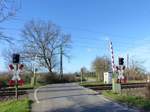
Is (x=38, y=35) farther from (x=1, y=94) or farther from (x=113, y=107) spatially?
(x=113, y=107)

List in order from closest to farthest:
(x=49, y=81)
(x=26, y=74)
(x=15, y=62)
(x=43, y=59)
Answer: (x=15, y=62) < (x=49, y=81) < (x=26, y=74) < (x=43, y=59)

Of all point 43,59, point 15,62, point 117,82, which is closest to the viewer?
point 15,62

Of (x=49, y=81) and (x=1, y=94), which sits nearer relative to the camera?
(x=1, y=94)

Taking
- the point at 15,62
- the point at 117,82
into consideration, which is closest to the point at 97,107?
the point at 15,62

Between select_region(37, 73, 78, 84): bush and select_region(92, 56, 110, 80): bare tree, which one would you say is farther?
select_region(92, 56, 110, 80): bare tree

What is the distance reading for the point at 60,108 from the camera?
54.1 feet

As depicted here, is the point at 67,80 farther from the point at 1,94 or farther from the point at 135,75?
the point at 1,94

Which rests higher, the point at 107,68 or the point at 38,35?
the point at 38,35

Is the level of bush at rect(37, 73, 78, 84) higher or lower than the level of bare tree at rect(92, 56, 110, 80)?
lower

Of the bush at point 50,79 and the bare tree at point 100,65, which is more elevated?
the bare tree at point 100,65

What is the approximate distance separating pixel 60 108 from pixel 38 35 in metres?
55.2

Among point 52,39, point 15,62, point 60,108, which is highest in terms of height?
point 52,39

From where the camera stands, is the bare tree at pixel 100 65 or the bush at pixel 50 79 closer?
the bush at pixel 50 79

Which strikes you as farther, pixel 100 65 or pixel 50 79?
pixel 100 65
